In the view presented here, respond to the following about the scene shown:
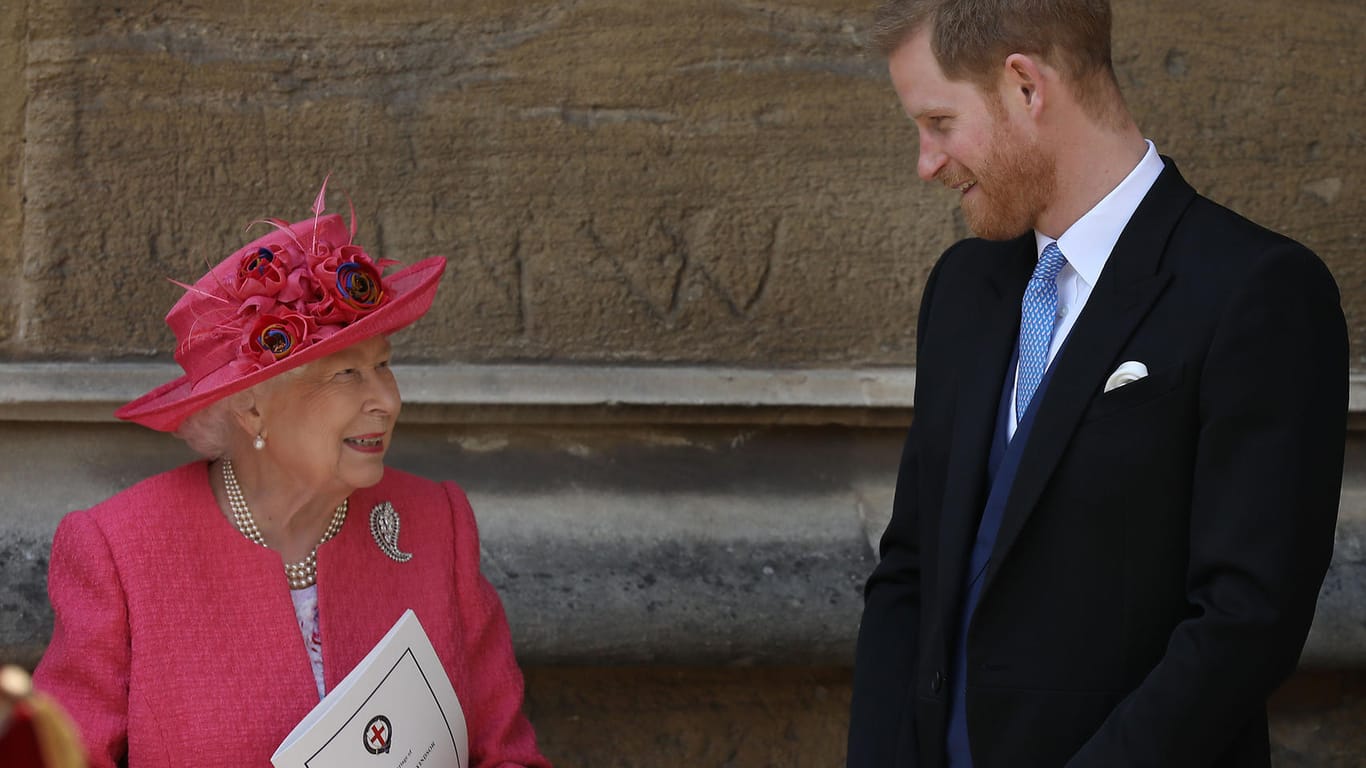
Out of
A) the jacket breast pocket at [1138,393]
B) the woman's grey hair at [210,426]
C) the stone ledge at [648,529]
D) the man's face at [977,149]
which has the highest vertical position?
the man's face at [977,149]

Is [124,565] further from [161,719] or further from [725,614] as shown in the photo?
[725,614]

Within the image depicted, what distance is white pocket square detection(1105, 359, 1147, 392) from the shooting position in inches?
68.3

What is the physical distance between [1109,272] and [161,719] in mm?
1403

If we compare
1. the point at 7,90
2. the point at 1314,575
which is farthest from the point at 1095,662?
the point at 7,90

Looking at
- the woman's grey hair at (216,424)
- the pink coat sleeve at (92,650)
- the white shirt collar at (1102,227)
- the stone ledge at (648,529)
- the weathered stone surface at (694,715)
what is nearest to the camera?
the white shirt collar at (1102,227)

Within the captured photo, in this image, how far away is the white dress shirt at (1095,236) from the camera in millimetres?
1882

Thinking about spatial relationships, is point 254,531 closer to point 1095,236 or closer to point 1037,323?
point 1037,323

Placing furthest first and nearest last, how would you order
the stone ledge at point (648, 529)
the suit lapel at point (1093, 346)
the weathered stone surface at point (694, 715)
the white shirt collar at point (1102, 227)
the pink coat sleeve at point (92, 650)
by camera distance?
the weathered stone surface at point (694, 715), the stone ledge at point (648, 529), the pink coat sleeve at point (92, 650), the white shirt collar at point (1102, 227), the suit lapel at point (1093, 346)

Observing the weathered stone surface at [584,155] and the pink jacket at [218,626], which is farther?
the weathered stone surface at [584,155]

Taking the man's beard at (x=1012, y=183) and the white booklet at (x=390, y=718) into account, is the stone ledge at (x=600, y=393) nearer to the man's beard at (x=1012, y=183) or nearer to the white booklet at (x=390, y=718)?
the white booklet at (x=390, y=718)

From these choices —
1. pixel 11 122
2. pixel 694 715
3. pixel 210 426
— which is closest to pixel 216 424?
pixel 210 426

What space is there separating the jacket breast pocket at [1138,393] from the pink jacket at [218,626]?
Answer: 1.04 meters

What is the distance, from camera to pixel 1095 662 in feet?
5.92

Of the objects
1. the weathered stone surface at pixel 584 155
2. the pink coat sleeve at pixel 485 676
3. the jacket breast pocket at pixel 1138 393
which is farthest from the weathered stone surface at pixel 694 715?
the jacket breast pocket at pixel 1138 393
